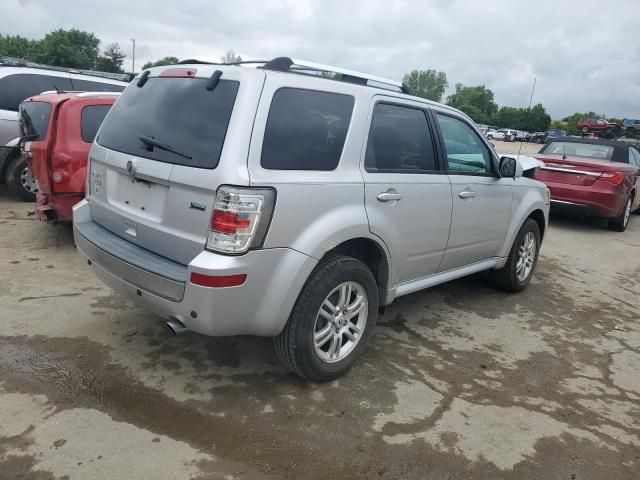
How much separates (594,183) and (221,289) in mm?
7996

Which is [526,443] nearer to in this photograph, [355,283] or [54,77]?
[355,283]

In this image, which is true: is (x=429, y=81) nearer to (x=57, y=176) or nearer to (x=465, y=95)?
(x=465, y=95)

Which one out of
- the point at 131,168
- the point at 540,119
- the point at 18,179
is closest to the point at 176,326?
the point at 131,168

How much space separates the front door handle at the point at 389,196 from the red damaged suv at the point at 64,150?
353 centimetres

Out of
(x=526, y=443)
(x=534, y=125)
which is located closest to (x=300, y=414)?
(x=526, y=443)

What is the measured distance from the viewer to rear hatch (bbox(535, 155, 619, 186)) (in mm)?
8781

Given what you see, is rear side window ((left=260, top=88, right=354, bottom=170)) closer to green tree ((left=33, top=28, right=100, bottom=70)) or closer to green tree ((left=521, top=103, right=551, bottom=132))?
green tree ((left=33, top=28, right=100, bottom=70))

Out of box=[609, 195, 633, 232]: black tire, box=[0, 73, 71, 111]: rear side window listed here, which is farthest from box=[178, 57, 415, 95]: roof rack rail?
box=[609, 195, 633, 232]: black tire

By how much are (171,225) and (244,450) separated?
1246 mm

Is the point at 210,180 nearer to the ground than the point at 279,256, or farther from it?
farther from it

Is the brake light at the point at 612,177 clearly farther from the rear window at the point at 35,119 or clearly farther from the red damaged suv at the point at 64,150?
the rear window at the point at 35,119

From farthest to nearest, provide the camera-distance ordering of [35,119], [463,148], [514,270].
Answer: [35,119]
[514,270]
[463,148]

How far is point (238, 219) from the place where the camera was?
267 centimetres

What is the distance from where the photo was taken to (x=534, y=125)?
3809 inches
